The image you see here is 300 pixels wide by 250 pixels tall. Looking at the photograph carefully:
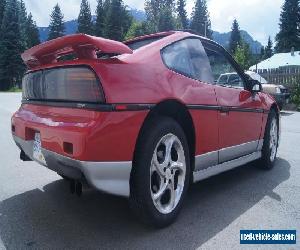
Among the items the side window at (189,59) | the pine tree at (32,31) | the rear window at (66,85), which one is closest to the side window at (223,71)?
the side window at (189,59)

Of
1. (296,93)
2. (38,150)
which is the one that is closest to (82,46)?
(38,150)

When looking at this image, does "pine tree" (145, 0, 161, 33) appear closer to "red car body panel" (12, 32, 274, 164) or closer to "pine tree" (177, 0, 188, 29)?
"pine tree" (177, 0, 188, 29)

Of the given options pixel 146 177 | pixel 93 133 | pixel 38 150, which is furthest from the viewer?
pixel 38 150

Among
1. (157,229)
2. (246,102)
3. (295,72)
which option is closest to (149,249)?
(157,229)

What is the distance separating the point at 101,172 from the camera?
8.86ft

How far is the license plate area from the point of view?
3.15 m

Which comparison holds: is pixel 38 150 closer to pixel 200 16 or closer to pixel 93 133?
pixel 93 133

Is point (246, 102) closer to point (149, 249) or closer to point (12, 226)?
point (149, 249)

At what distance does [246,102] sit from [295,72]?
46.9 ft

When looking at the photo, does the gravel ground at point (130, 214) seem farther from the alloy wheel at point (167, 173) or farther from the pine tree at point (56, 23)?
the pine tree at point (56, 23)

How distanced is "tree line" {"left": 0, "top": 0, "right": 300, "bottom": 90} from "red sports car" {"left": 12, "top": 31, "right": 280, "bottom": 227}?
144 ft

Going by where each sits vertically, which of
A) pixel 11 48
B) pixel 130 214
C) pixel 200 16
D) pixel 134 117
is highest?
pixel 200 16

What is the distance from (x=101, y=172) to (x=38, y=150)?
Answer: 0.80 m

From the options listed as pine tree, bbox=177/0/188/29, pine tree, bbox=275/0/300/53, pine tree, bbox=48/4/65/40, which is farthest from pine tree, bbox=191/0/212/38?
pine tree, bbox=48/4/65/40
